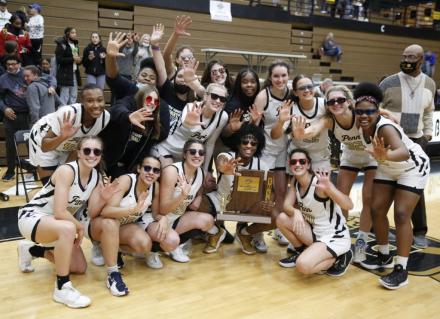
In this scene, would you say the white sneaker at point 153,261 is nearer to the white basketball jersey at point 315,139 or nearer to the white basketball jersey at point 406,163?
the white basketball jersey at point 315,139

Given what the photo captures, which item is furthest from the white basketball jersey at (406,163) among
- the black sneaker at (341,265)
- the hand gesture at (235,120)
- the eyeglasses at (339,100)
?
the hand gesture at (235,120)

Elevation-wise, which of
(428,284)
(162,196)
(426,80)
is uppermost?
(426,80)

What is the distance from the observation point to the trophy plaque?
161 inches

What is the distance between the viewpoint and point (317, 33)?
16.5 meters

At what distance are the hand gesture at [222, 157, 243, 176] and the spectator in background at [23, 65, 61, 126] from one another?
4.06 meters

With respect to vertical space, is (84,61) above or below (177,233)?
above

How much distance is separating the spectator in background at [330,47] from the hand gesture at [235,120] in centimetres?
1299

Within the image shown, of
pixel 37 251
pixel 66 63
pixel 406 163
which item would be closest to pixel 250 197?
pixel 406 163

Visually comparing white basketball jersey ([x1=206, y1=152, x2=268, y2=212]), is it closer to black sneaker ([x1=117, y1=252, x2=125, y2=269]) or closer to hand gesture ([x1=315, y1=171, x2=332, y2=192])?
hand gesture ([x1=315, y1=171, x2=332, y2=192])

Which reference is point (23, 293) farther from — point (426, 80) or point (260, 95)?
point (426, 80)

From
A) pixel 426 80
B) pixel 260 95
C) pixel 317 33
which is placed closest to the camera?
pixel 260 95

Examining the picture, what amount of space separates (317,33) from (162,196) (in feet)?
46.3

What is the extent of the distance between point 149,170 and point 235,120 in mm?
982

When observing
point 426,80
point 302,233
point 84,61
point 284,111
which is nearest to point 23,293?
point 302,233
